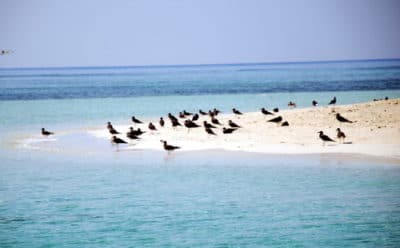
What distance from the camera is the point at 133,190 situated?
663 inches

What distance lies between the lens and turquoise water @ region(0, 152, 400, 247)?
12.6 metres

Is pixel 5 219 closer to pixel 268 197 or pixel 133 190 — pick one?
pixel 133 190

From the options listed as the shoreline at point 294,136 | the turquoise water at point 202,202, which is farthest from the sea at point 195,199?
the shoreline at point 294,136

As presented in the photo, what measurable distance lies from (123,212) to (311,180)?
16.2ft

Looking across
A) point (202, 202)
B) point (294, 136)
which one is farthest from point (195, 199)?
point (294, 136)

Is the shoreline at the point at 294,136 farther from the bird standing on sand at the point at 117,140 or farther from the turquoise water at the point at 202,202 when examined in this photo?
the turquoise water at the point at 202,202

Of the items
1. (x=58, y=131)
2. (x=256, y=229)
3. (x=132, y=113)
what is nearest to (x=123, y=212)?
(x=256, y=229)

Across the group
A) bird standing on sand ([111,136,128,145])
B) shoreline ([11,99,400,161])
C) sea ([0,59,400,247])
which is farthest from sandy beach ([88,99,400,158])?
sea ([0,59,400,247])

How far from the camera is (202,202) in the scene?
15.3 metres

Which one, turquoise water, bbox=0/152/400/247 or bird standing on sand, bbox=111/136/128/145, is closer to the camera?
turquoise water, bbox=0/152/400/247

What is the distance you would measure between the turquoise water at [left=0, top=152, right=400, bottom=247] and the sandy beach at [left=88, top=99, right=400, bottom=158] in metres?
1.58

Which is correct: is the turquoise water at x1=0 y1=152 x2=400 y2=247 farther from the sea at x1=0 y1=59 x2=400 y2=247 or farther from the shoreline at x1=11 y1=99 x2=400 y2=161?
the shoreline at x1=11 y1=99 x2=400 y2=161

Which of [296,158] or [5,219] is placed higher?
[296,158]

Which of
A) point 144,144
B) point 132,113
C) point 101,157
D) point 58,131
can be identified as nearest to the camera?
point 101,157
